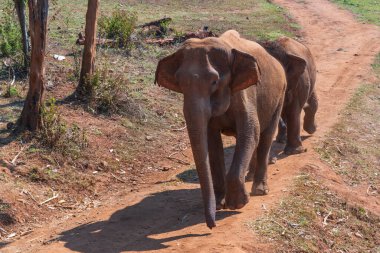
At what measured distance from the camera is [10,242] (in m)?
8.15

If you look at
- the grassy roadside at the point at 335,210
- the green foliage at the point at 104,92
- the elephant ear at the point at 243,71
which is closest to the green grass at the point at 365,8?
the grassy roadside at the point at 335,210

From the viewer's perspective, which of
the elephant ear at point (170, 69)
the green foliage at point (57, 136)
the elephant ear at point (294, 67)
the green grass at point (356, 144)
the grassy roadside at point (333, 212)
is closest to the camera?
the elephant ear at point (170, 69)

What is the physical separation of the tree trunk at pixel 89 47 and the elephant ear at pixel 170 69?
422cm

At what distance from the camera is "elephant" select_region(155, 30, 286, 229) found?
23.6ft

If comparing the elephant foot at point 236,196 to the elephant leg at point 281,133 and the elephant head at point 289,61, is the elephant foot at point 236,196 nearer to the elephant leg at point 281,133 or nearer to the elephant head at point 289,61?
the elephant head at point 289,61

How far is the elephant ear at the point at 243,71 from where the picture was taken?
7.79m

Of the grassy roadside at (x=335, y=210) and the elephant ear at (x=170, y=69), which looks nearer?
the elephant ear at (x=170, y=69)

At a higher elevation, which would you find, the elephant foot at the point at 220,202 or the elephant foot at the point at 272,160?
the elephant foot at the point at 220,202

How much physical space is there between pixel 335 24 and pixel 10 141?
1721 centimetres

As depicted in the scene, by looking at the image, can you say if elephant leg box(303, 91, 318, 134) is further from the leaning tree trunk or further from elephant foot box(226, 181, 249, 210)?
elephant foot box(226, 181, 249, 210)

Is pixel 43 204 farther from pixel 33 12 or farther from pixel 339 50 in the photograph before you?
pixel 339 50

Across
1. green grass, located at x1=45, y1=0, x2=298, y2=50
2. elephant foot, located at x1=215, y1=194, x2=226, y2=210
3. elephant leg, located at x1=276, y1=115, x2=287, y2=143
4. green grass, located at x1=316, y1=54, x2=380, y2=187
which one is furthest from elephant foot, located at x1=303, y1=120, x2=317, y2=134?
green grass, located at x1=45, y1=0, x2=298, y2=50

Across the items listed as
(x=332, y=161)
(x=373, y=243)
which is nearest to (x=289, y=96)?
(x=332, y=161)

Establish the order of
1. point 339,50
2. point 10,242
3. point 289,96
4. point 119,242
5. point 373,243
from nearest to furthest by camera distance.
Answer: point 119,242 → point 10,242 → point 373,243 → point 289,96 → point 339,50
